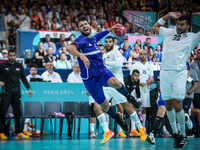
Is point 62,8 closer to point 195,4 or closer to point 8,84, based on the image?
point 8,84

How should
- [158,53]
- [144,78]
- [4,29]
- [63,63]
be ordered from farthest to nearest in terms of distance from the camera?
[158,53]
[4,29]
[63,63]
[144,78]

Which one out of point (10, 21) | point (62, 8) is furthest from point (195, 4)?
point (10, 21)

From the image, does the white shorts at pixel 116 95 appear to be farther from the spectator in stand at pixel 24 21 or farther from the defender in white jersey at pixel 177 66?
the spectator in stand at pixel 24 21

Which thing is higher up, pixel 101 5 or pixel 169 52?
pixel 101 5

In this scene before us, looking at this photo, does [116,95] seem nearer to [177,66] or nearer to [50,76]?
[177,66]

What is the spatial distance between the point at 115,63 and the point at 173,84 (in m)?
2.15

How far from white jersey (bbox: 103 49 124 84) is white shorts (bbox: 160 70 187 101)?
186 centimetres

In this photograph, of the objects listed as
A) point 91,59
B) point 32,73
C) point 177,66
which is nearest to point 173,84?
point 177,66

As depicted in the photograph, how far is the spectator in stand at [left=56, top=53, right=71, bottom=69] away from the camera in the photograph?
12.6 meters

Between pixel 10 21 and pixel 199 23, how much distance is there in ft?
39.8

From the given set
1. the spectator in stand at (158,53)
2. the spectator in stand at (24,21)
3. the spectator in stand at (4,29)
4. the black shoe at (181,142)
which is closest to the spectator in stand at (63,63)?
the spectator in stand at (4,29)

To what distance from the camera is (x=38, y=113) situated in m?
10.2

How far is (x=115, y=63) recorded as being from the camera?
7.99 metres

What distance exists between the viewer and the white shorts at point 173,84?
6.12 m
